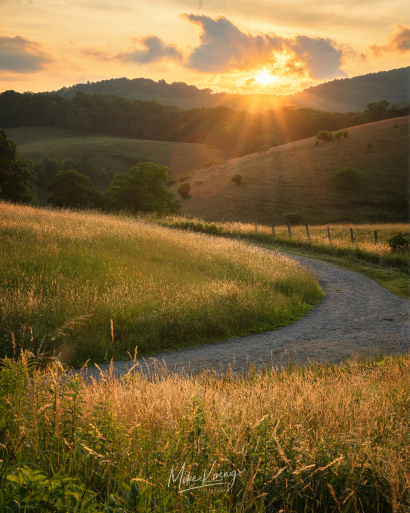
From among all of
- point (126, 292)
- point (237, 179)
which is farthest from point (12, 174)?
point (237, 179)

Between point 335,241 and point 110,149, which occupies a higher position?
point 110,149

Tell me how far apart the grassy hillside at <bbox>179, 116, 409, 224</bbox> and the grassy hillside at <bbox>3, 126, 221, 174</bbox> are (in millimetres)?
23573

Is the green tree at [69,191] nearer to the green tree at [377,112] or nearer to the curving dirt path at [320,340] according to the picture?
the curving dirt path at [320,340]

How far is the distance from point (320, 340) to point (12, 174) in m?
31.8

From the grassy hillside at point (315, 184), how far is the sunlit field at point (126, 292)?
3730 cm

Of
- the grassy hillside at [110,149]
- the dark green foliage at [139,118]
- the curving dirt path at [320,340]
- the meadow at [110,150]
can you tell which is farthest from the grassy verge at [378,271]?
the dark green foliage at [139,118]

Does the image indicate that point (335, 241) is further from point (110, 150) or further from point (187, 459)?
point (110, 150)

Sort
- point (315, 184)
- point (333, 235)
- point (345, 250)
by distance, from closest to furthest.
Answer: point (345, 250), point (333, 235), point (315, 184)

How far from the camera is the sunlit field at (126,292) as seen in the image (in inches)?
326

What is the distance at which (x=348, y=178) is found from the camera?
186ft

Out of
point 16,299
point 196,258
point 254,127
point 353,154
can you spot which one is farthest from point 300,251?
point 254,127

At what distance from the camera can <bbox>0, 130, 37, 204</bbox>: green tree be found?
31.3 metres

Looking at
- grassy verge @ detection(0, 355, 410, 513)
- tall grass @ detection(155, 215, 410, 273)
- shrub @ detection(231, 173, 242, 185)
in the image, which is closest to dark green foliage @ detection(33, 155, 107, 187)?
shrub @ detection(231, 173, 242, 185)

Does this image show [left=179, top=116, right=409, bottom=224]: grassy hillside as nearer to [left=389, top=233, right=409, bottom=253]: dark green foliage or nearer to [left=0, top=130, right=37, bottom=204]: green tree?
[left=0, top=130, right=37, bottom=204]: green tree
